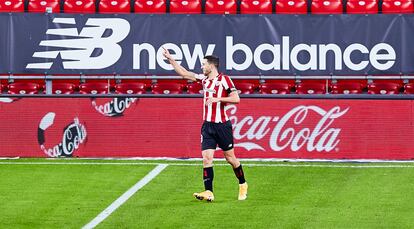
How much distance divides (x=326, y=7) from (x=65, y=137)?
7.63 m

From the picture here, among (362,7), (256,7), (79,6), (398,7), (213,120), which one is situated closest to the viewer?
(213,120)

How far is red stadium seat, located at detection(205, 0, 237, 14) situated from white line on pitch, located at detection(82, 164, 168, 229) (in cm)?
699

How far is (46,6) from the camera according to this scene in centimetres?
2730

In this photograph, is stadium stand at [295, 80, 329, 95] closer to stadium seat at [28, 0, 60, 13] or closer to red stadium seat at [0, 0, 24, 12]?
stadium seat at [28, 0, 60, 13]

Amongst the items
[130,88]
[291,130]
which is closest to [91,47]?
[130,88]

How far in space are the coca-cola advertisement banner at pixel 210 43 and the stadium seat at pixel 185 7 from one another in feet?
2.46

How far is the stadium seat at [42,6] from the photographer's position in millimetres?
27219

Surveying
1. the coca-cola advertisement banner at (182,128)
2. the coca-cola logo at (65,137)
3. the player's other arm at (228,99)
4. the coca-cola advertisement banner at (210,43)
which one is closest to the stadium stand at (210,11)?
the coca-cola advertisement banner at (210,43)

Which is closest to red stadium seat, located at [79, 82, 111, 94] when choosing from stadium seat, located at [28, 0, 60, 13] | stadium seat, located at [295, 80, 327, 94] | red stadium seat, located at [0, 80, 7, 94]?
red stadium seat, located at [0, 80, 7, 94]

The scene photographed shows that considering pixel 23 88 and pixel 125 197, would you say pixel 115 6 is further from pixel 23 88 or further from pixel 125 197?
pixel 125 197

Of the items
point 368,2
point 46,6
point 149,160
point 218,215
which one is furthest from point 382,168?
point 46,6

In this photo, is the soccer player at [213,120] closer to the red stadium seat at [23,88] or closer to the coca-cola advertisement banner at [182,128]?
the coca-cola advertisement banner at [182,128]

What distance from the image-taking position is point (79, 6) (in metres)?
27.2

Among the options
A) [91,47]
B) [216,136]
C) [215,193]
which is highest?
[91,47]
